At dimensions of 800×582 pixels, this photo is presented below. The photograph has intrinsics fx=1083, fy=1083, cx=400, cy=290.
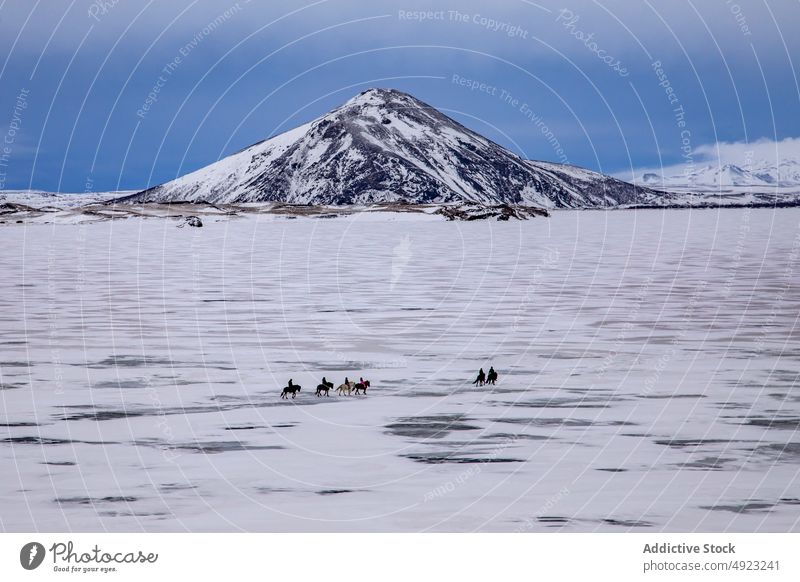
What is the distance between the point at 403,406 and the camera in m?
20.3

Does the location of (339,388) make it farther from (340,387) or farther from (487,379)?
(487,379)

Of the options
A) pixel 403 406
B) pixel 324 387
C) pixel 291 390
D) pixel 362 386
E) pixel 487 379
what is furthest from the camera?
pixel 487 379

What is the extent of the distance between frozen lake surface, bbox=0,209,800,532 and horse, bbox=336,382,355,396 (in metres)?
0.42

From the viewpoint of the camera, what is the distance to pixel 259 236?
92.1 metres

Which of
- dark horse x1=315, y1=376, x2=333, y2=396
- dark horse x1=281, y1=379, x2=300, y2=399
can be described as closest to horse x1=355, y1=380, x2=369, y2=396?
dark horse x1=315, y1=376, x2=333, y2=396

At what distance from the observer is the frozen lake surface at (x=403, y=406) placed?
46.9ft

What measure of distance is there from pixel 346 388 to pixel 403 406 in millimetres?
1785

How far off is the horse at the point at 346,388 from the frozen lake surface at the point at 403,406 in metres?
0.42

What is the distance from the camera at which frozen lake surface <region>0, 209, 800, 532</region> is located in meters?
14.3

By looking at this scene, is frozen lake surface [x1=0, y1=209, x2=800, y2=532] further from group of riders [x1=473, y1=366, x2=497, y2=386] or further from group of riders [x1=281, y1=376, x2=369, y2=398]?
group of riders [x1=281, y1=376, x2=369, y2=398]

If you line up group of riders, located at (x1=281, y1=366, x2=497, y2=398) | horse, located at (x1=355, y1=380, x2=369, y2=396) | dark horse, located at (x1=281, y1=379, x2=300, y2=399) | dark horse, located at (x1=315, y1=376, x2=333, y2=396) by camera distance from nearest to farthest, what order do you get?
1. dark horse, located at (x1=281, y1=379, x2=300, y2=399)
2. group of riders, located at (x1=281, y1=366, x2=497, y2=398)
3. dark horse, located at (x1=315, y1=376, x2=333, y2=396)
4. horse, located at (x1=355, y1=380, x2=369, y2=396)

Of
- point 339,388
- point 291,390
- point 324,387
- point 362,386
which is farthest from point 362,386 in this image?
point 291,390
